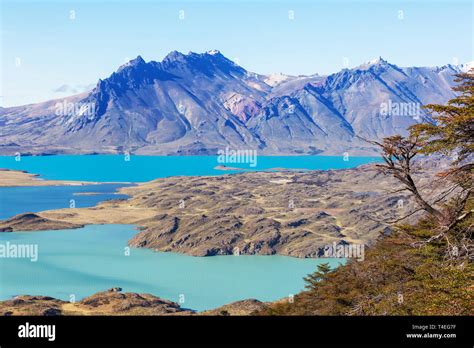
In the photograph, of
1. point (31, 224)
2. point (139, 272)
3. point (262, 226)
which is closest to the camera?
point (139, 272)

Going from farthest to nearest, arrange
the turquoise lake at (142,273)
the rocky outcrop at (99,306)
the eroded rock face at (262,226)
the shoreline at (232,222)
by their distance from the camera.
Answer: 1. the shoreline at (232,222)
2. the eroded rock face at (262,226)
3. the turquoise lake at (142,273)
4. the rocky outcrop at (99,306)

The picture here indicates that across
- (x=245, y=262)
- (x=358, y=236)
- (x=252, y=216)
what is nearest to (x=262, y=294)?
(x=245, y=262)

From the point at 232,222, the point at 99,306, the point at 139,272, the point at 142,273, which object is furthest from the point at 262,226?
the point at 99,306

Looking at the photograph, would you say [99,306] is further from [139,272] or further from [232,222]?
[232,222]

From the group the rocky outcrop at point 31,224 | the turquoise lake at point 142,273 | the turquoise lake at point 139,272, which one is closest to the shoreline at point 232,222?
the rocky outcrop at point 31,224

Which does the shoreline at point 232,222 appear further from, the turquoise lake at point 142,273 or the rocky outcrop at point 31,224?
the turquoise lake at point 142,273

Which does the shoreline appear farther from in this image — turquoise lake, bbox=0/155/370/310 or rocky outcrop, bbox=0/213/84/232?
turquoise lake, bbox=0/155/370/310

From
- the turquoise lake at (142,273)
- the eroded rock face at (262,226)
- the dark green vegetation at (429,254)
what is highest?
the dark green vegetation at (429,254)
